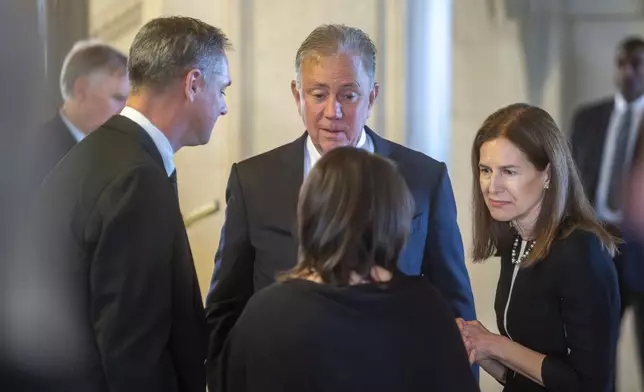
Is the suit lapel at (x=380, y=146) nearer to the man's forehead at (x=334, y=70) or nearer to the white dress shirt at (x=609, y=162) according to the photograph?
the man's forehead at (x=334, y=70)

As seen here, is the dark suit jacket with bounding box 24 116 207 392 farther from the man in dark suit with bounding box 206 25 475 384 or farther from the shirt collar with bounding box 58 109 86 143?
the shirt collar with bounding box 58 109 86 143

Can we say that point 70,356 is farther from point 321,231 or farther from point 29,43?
point 29,43

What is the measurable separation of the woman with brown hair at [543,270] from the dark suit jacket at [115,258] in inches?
28.9

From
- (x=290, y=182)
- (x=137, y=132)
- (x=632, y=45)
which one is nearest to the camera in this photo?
(x=137, y=132)

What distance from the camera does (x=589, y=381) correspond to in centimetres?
180

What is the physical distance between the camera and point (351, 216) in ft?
4.49

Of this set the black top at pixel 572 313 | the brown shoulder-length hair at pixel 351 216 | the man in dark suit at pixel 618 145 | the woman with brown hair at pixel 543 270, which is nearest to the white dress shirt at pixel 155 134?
the brown shoulder-length hair at pixel 351 216

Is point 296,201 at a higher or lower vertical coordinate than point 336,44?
lower

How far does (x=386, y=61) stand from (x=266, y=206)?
88.0 inches

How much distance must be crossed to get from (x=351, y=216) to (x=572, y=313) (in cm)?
69

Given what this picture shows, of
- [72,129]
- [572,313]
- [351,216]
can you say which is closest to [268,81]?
[72,129]

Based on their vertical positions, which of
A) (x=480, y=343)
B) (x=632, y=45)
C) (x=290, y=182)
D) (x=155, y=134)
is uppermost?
(x=632, y=45)

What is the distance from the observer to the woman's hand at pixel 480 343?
190 centimetres

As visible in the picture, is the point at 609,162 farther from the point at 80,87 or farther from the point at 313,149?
the point at 80,87
